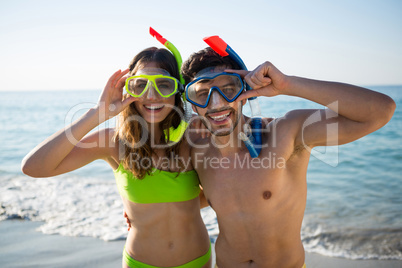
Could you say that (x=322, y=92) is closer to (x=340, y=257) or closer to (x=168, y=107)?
(x=168, y=107)

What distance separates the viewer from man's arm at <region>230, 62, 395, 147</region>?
1.92 metres

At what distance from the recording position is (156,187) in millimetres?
2604

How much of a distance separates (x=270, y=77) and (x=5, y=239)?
478 cm

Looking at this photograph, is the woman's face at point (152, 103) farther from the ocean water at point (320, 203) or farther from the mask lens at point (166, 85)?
the ocean water at point (320, 203)

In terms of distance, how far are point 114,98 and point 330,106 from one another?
5.51ft

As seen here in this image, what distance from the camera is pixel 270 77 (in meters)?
2.12

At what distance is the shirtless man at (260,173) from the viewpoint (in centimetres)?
222

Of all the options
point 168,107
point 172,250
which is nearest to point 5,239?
point 172,250

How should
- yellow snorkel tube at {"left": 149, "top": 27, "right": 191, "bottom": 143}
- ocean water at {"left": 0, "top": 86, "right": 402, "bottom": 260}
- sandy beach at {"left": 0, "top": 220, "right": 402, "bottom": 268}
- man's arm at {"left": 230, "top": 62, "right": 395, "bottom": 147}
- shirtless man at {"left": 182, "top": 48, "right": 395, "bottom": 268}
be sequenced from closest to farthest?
man's arm at {"left": 230, "top": 62, "right": 395, "bottom": 147} < shirtless man at {"left": 182, "top": 48, "right": 395, "bottom": 268} < yellow snorkel tube at {"left": 149, "top": 27, "right": 191, "bottom": 143} < sandy beach at {"left": 0, "top": 220, "right": 402, "bottom": 268} < ocean water at {"left": 0, "top": 86, "right": 402, "bottom": 260}

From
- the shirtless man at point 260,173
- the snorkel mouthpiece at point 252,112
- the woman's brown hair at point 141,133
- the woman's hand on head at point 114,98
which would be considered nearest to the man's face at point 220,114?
the shirtless man at point 260,173

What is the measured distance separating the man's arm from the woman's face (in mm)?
748

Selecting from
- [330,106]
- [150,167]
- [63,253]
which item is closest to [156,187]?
[150,167]

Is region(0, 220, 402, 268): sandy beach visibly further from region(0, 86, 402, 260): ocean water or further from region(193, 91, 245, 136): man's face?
region(193, 91, 245, 136): man's face

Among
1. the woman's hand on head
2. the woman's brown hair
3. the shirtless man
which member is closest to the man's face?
the shirtless man
